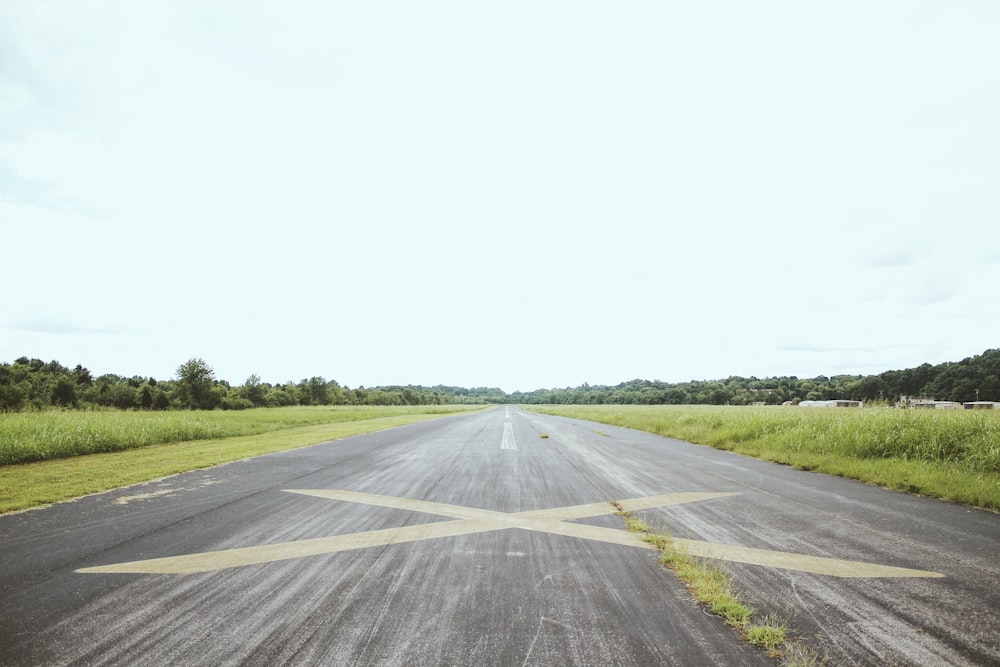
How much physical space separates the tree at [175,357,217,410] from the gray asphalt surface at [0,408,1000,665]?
61.5 m

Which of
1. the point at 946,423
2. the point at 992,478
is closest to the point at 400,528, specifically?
the point at 992,478

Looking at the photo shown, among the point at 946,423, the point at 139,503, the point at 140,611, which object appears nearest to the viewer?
the point at 140,611

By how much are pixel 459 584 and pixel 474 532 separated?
61.1 inches

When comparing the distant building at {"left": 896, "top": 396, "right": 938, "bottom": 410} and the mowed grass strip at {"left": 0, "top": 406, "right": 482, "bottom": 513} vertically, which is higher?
the mowed grass strip at {"left": 0, "top": 406, "right": 482, "bottom": 513}

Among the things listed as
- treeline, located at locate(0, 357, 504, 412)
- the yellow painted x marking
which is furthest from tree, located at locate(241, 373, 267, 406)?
the yellow painted x marking

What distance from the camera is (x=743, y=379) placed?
120500 millimetres

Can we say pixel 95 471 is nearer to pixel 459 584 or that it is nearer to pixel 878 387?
pixel 459 584

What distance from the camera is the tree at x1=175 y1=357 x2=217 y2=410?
5784 centimetres

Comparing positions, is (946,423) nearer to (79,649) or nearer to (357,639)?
(357,639)

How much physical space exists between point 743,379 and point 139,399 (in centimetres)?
12904

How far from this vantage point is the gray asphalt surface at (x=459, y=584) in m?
2.70

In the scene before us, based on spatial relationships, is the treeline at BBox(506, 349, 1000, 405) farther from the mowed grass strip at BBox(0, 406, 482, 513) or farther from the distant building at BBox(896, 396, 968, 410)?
the mowed grass strip at BBox(0, 406, 482, 513)

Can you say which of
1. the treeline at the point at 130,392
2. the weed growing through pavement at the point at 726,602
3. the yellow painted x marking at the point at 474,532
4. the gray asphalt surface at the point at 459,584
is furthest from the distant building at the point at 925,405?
the treeline at the point at 130,392

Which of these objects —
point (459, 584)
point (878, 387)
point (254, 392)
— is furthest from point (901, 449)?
point (254, 392)
